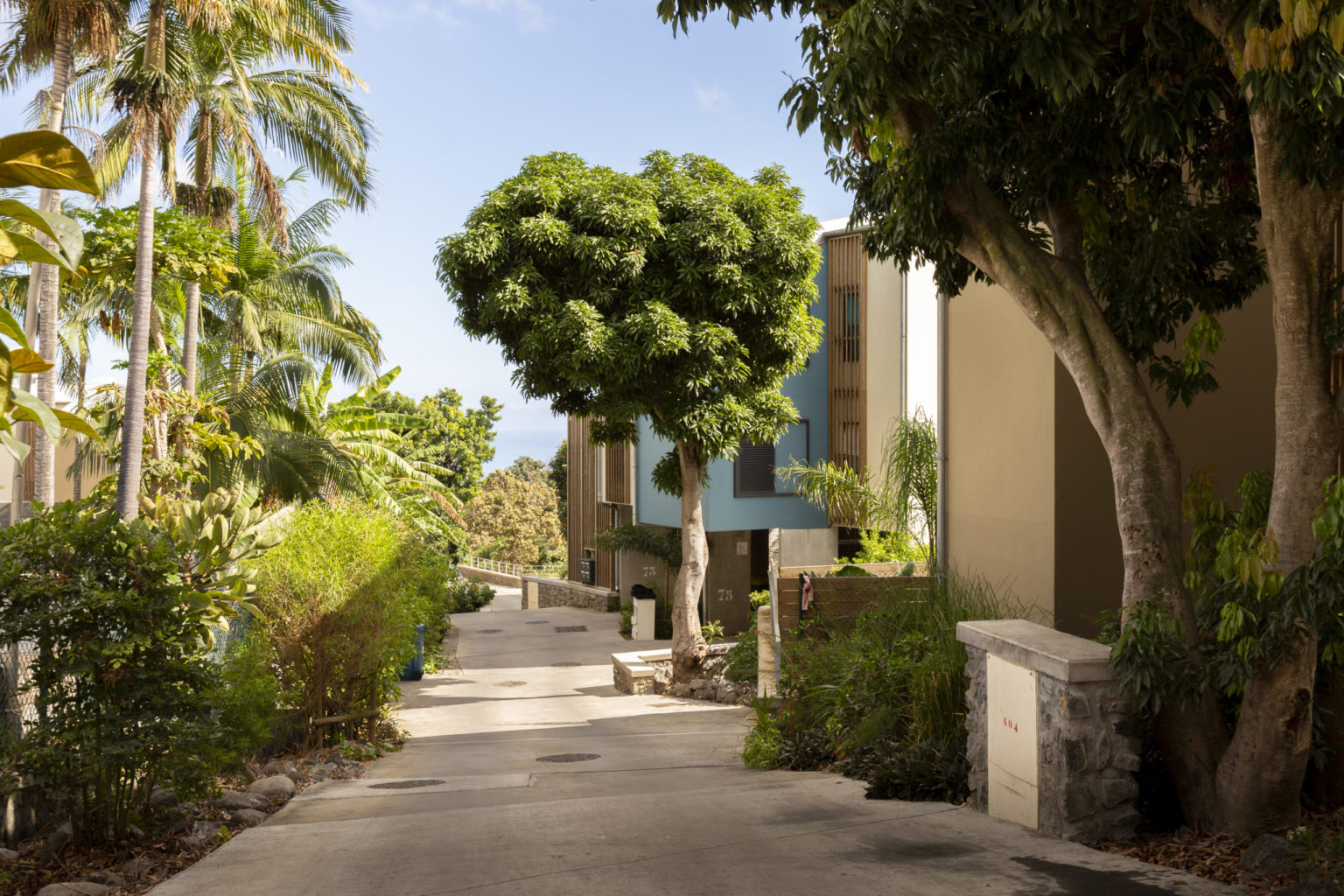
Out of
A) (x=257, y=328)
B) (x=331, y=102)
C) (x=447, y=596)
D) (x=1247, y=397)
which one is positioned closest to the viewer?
(x=1247, y=397)

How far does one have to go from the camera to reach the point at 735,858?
18.6 feet

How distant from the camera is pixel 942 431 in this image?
444 inches

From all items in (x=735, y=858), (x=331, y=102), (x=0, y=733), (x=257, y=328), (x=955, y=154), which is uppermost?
(x=331, y=102)

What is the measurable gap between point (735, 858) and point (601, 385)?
13102 mm

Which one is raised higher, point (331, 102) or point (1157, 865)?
point (331, 102)

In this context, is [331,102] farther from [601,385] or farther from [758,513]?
[758,513]

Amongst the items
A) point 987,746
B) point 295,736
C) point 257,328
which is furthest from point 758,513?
point 987,746

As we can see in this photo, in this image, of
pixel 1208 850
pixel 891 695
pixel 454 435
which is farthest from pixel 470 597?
pixel 1208 850

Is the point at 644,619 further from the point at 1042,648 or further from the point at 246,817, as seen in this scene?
the point at 1042,648

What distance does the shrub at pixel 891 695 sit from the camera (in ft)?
24.3

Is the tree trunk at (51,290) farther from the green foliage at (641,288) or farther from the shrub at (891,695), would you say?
the shrub at (891,695)

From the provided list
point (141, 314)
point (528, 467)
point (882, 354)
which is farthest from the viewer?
point (528, 467)

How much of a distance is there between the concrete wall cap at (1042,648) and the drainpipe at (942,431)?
406 centimetres

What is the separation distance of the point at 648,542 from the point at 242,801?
20961 mm
